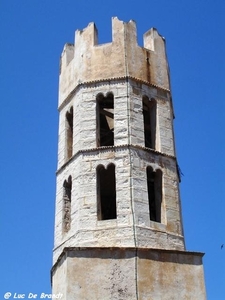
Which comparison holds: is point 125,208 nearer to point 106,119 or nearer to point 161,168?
point 161,168

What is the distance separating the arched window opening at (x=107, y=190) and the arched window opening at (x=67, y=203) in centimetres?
105

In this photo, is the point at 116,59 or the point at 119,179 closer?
the point at 119,179

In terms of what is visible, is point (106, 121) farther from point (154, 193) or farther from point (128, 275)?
point (128, 275)

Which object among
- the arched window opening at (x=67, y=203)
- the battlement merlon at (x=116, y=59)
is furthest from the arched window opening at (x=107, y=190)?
the battlement merlon at (x=116, y=59)

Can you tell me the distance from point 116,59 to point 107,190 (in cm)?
464

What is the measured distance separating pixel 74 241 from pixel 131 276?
2.34m

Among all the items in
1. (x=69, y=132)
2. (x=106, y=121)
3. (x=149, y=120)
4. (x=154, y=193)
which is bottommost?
(x=154, y=193)

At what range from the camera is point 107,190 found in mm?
20562

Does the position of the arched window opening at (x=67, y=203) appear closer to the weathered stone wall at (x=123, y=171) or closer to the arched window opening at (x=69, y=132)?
the weathered stone wall at (x=123, y=171)

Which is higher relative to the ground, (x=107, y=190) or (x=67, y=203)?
(x=107, y=190)

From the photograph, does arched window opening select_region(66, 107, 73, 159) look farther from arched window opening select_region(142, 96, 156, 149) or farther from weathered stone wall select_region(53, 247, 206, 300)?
weathered stone wall select_region(53, 247, 206, 300)

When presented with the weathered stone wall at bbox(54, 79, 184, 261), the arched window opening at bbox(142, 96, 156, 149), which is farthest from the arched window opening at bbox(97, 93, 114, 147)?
the arched window opening at bbox(142, 96, 156, 149)

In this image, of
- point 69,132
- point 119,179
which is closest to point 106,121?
point 69,132

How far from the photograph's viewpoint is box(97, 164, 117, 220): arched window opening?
19.2 meters
